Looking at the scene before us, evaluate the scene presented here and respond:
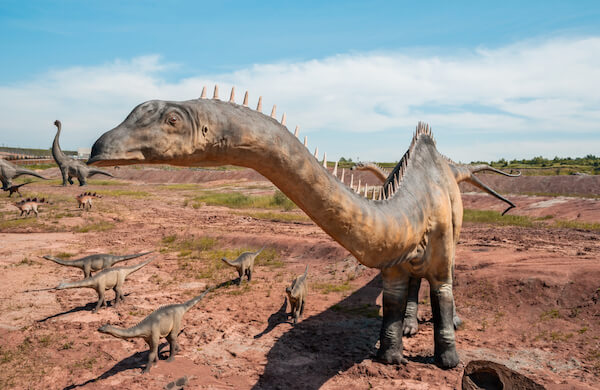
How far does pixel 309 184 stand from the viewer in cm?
308

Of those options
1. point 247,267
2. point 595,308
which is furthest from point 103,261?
point 595,308

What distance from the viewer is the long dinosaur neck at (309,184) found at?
2.61 m

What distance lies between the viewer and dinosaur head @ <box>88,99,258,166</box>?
6.97 ft

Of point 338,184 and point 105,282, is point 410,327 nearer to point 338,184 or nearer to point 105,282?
point 338,184

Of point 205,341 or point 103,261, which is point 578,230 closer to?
point 205,341

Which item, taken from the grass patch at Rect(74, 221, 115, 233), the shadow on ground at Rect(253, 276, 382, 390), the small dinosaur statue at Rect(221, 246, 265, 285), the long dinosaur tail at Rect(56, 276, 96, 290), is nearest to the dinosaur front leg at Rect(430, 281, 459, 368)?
the shadow on ground at Rect(253, 276, 382, 390)

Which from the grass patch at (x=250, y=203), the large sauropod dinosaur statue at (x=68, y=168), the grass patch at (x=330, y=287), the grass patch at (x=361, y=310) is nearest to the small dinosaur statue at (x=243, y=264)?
the grass patch at (x=330, y=287)

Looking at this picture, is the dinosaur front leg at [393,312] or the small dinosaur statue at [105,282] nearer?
the dinosaur front leg at [393,312]

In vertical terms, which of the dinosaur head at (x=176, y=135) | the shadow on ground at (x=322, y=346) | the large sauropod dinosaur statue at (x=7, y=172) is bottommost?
the shadow on ground at (x=322, y=346)

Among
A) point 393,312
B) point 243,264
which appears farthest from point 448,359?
point 243,264

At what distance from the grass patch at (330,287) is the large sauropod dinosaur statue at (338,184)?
3864 millimetres

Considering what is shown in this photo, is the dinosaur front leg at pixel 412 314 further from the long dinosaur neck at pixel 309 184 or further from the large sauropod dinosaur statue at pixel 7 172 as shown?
the large sauropod dinosaur statue at pixel 7 172

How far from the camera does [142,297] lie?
862 cm

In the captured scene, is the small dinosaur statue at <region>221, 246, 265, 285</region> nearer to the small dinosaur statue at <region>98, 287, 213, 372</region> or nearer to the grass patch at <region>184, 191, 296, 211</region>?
the small dinosaur statue at <region>98, 287, 213, 372</region>
